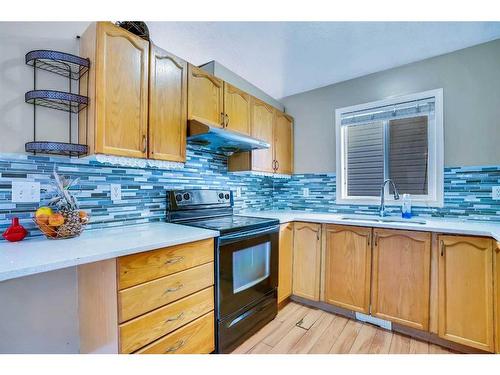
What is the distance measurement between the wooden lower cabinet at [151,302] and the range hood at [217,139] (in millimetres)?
794

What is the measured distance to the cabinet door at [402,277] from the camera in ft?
5.92

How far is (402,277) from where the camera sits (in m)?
1.89

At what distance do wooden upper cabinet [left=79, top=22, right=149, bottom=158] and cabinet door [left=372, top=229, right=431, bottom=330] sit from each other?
199 cm

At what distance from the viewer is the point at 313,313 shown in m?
2.25

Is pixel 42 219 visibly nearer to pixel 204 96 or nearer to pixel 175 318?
pixel 175 318

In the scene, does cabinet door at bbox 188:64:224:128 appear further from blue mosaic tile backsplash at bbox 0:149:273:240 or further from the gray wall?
the gray wall

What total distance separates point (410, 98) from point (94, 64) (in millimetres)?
2624

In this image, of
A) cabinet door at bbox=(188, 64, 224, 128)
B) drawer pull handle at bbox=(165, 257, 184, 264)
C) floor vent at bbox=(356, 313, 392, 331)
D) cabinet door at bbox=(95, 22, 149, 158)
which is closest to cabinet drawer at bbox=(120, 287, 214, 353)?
drawer pull handle at bbox=(165, 257, 184, 264)

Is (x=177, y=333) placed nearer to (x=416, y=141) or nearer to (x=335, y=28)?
(x=335, y=28)

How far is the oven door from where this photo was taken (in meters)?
1.61

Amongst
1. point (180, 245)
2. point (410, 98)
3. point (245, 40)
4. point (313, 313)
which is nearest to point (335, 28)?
point (245, 40)

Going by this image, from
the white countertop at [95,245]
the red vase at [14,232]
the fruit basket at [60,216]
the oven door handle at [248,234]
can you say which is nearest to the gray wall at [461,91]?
the white countertop at [95,245]

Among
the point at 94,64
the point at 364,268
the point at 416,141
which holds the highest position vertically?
the point at 94,64

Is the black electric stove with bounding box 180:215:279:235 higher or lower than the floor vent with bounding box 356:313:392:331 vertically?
higher
